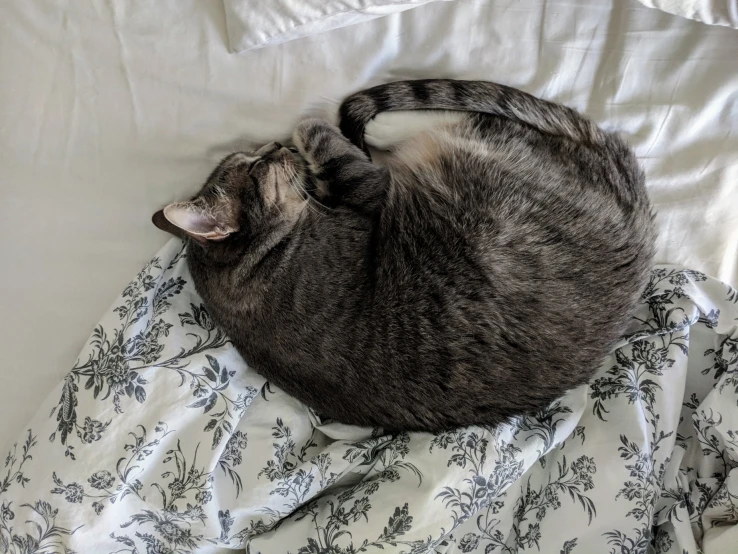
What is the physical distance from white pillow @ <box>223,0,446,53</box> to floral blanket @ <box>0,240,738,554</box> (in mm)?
508

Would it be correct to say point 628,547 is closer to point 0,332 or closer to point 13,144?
point 0,332

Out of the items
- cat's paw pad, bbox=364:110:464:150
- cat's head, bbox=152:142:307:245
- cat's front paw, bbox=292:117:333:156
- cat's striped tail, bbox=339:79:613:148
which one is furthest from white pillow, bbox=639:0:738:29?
cat's head, bbox=152:142:307:245

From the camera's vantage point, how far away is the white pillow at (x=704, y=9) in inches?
39.9

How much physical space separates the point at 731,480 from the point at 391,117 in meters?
1.01

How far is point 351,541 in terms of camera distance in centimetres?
104

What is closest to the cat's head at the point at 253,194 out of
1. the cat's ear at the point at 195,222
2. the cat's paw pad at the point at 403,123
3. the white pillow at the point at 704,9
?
the cat's ear at the point at 195,222

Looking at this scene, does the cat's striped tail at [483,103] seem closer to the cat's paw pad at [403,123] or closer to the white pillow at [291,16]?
the cat's paw pad at [403,123]

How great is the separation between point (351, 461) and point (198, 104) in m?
0.82

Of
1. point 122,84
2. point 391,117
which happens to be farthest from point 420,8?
point 122,84

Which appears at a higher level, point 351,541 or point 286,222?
point 286,222

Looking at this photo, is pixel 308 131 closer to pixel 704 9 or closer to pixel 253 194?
pixel 253 194

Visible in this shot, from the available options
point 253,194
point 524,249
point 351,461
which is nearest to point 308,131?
point 253,194

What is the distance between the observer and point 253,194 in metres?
1.17

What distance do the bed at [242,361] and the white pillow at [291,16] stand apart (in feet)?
0.17
